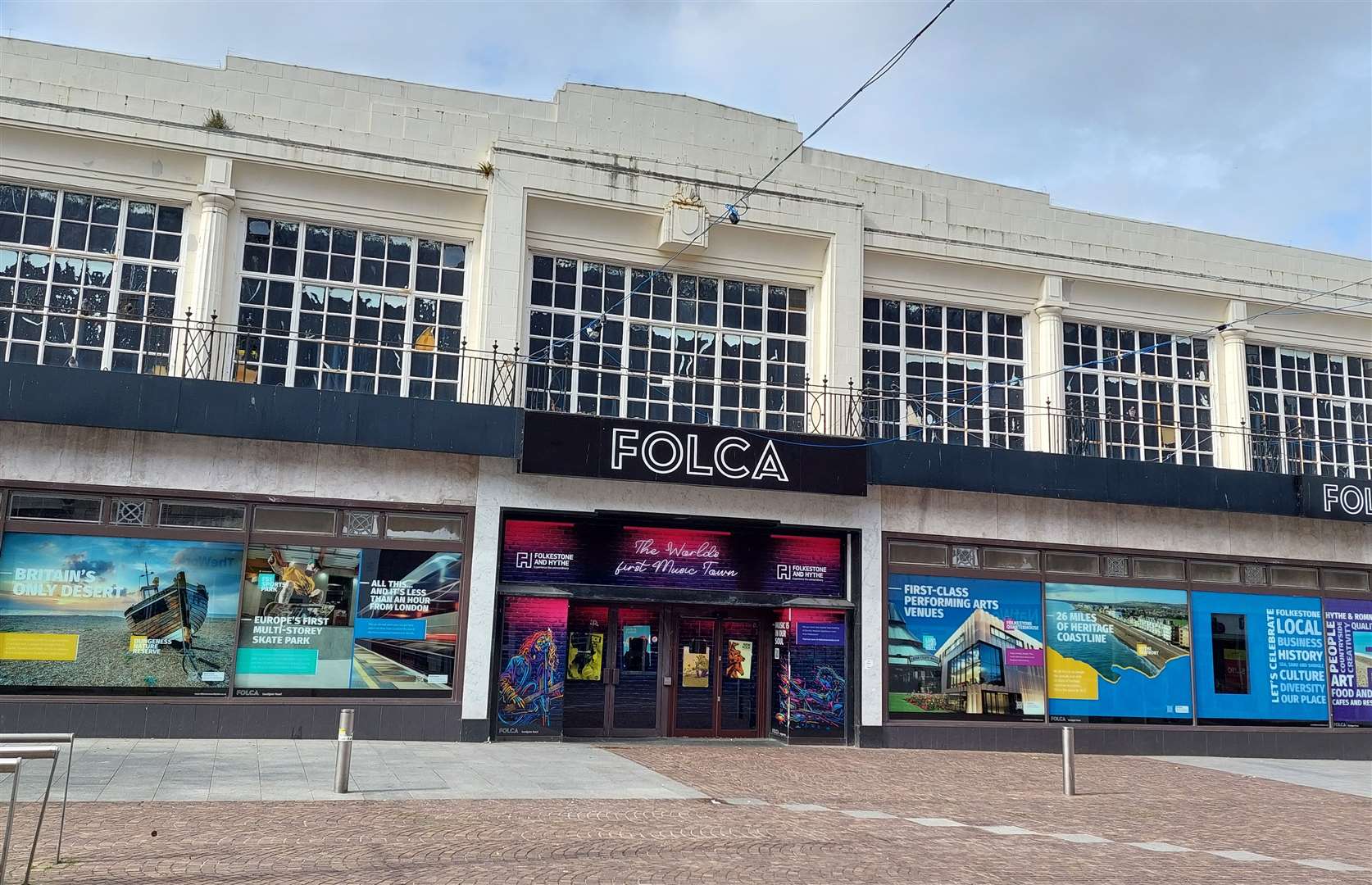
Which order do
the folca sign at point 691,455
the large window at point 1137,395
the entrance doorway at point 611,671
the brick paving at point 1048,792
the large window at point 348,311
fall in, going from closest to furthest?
the brick paving at point 1048,792 → the folca sign at point 691,455 → the large window at point 348,311 → the entrance doorway at point 611,671 → the large window at point 1137,395

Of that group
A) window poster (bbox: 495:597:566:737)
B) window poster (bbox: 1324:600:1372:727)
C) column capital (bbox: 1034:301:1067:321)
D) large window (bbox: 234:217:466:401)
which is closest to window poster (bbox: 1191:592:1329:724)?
window poster (bbox: 1324:600:1372:727)

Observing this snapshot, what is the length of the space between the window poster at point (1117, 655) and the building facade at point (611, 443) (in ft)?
0.23

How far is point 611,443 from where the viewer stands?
631 inches

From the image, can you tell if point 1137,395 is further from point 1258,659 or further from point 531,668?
point 531,668

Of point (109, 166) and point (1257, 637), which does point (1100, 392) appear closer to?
point (1257, 637)

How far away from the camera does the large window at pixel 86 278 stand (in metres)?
15.6

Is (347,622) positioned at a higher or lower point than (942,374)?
lower

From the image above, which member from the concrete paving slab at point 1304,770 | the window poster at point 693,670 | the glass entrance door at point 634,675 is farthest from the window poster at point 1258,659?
the glass entrance door at point 634,675

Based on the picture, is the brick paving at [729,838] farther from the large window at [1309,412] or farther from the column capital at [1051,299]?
the column capital at [1051,299]

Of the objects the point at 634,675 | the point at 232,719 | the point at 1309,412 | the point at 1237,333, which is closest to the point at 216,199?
the point at 232,719

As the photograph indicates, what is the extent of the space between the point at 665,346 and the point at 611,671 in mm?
5444

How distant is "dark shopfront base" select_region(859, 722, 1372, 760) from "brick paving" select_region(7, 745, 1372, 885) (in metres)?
3.61

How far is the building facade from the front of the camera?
1490cm

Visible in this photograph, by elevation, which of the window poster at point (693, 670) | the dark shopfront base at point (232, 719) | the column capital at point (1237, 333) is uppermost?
the column capital at point (1237, 333)
